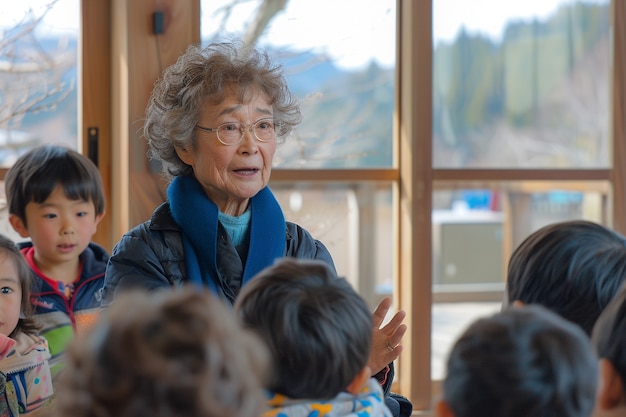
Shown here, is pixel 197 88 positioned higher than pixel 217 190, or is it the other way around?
pixel 197 88

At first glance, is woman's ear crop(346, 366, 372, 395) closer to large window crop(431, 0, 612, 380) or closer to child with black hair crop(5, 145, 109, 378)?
child with black hair crop(5, 145, 109, 378)

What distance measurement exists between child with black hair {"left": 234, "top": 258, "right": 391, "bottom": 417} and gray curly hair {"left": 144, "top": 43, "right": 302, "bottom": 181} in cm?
82

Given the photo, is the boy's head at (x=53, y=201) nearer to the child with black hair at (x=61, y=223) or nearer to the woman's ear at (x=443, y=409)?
the child with black hair at (x=61, y=223)

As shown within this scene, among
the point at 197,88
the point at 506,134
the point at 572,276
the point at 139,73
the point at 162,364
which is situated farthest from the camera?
the point at 506,134

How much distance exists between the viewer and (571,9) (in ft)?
11.3

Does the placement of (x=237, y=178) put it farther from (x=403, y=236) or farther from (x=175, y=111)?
(x=403, y=236)

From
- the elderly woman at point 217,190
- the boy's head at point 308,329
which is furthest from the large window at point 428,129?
the boy's head at point 308,329

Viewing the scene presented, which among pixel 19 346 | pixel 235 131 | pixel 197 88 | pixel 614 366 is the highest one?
pixel 197 88

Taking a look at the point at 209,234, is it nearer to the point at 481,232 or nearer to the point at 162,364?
the point at 162,364

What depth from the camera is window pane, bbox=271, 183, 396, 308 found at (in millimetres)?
3268

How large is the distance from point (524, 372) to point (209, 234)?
106 centimetres

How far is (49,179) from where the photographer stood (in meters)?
2.60

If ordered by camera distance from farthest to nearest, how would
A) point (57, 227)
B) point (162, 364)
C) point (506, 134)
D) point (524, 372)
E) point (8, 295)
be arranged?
1. point (506, 134)
2. point (57, 227)
3. point (8, 295)
4. point (524, 372)
5. point (162, 364)

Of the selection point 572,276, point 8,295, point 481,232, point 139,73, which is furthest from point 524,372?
point 481,232
